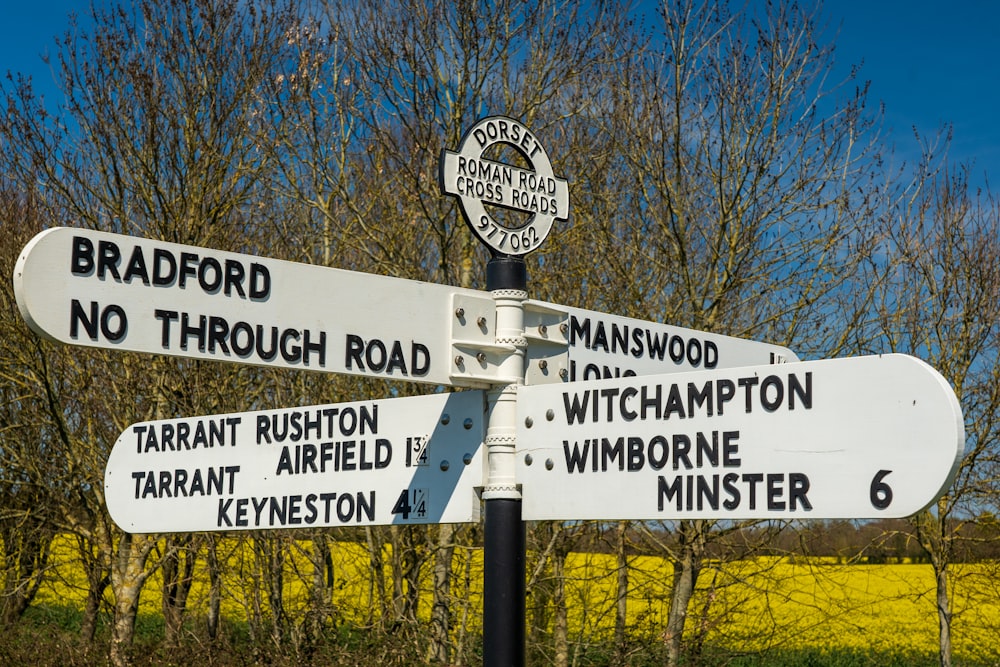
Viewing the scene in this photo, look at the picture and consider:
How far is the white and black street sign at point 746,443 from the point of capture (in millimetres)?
1705

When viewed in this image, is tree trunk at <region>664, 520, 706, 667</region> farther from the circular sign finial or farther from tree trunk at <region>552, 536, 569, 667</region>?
the circular sign finial

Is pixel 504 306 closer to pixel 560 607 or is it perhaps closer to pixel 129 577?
pixel 560 607

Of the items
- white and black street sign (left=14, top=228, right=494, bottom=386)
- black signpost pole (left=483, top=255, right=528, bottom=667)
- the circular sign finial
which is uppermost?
the circular sign finial

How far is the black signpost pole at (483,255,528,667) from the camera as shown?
2.23m

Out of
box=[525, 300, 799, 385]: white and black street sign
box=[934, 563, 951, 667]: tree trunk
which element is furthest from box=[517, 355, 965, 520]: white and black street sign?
box=[934, 563, 951, 667]: tree trunk

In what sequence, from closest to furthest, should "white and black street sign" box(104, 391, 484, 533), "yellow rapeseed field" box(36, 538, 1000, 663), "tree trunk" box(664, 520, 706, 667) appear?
"white and black street sign" box(104, 391, 484, 533), "tree trunk" box(664, 520, 706, 667), "yellow rapeseed field" box(36, 538, 1000, 663)

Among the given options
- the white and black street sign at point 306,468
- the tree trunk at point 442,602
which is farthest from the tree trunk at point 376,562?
the white and black street sign at point 306,468

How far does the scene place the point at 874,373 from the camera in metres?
1.78

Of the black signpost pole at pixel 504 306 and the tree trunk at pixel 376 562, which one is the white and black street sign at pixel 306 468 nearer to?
the black signpost pole at pixel 504 306

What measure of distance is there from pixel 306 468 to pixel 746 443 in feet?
3.72

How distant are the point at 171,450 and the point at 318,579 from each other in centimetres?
763

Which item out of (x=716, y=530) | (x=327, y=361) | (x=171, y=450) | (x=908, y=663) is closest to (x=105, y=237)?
(x=327, y=361)

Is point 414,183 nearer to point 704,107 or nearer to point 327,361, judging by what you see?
point 704,107

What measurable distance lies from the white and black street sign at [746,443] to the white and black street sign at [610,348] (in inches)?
6.0
